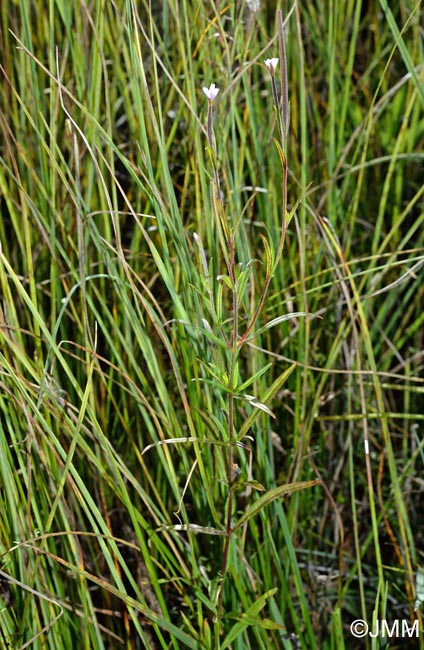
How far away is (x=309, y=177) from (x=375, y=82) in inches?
14.9

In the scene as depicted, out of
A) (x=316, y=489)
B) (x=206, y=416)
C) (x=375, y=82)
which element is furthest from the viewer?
(x=375, y=82)

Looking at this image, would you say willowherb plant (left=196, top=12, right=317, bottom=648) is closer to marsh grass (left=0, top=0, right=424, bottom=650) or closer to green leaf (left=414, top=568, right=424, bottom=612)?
marsh grass (left=0, top=0, right=424, bottom=650)

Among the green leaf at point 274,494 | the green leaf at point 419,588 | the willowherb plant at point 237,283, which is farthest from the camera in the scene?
the green leaf at point 419,588

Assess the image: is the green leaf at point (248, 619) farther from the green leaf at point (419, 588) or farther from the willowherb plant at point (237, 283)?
the green leaf at point (419, 588)

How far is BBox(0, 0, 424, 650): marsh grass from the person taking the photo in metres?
0.70

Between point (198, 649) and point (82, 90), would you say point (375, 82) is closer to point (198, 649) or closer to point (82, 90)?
point (82, 90)

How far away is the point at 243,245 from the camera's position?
2.75 ft

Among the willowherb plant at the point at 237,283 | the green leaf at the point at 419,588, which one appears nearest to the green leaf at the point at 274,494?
the willowherb plant at the point at 237,283

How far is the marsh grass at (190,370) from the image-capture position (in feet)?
2.30

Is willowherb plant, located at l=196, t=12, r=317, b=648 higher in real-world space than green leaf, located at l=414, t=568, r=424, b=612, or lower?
higher

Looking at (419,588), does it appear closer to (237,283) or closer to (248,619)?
(248,619)

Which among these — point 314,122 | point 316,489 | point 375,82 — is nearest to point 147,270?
point 316,489

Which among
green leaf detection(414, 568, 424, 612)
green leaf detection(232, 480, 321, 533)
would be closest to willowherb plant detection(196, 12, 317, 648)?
green leaf detection(232, 480, 321, 533)

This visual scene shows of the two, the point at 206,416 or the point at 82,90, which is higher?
the point at 82,90
